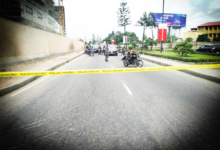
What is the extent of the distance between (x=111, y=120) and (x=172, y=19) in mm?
49632

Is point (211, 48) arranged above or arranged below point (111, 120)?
above

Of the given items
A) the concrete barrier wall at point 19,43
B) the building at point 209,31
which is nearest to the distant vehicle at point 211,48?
the concrete barrier wall at point 19,43

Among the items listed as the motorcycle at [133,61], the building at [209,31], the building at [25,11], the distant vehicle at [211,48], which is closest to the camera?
the motorcycle at [133,61]

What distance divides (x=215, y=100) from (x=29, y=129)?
498cm

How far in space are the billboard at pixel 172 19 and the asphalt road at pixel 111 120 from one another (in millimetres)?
44949

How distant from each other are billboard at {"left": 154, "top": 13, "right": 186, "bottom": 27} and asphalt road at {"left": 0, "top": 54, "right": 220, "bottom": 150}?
44.9 metres

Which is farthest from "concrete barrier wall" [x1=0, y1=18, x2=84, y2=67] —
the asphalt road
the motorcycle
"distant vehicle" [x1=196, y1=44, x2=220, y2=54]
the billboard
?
the billboard

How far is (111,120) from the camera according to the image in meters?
3.08

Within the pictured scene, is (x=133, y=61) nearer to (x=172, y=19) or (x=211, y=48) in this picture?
(x=211, y=48)

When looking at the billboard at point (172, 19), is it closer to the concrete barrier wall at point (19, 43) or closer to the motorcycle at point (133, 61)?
the concrete barrier wall at point (19, 43)

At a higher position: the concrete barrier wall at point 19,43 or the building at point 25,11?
the building at point 25,11

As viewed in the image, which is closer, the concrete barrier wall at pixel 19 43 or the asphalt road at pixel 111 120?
the asphalt road at pixel 111 120

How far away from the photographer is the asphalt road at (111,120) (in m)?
2.37

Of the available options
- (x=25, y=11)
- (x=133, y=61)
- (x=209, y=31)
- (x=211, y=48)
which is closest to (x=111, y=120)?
(x=133, y=61)
